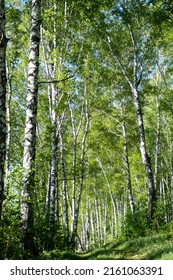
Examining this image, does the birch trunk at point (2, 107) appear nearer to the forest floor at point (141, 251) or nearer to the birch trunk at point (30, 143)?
the birch trunk at point (30, 143)

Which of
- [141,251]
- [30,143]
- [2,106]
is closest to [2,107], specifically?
[2,106]

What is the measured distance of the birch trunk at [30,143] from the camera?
8.72m

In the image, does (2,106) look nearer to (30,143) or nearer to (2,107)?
(2,107)

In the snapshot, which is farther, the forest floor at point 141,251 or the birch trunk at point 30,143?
the forest floor at point 141,251

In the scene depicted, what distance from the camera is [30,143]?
930 centimetres

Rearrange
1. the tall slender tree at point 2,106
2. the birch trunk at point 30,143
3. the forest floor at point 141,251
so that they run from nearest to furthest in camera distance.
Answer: the tall slender tree at point 2,106, the birch trunk at point 30,143, the forest floor at point 141,251

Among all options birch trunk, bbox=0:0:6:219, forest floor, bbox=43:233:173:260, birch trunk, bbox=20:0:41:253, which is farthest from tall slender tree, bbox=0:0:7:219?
forest floor, bbox=43:233:173:260

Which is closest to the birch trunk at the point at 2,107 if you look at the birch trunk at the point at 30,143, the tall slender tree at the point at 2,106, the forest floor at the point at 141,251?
the tall slender tree at the point at 2,106

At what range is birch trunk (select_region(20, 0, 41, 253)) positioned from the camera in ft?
28.6

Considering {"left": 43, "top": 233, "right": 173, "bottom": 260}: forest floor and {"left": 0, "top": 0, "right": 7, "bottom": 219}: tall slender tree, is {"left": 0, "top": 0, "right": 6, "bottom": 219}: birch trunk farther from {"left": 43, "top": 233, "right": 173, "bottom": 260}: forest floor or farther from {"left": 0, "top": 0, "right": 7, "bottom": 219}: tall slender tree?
{"left": 43, "top": 233, "right": 173, "bottom": 260}: forest floor

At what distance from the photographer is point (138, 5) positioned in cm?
1808

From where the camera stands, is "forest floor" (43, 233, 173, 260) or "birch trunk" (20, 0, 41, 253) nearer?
"birch trunk" (20, 0, 41, 253)

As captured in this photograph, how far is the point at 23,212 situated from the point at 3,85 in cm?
432
